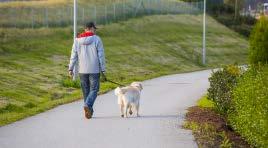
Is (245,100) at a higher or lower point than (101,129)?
higher

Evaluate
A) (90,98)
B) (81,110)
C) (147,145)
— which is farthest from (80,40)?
(147,145)

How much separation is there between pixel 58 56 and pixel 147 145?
28996 mm

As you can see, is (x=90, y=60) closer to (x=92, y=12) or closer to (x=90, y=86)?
(x=90, y=86)

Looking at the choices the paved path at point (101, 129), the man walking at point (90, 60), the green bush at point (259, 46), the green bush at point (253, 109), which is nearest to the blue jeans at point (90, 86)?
the man walking at point (90, 60)

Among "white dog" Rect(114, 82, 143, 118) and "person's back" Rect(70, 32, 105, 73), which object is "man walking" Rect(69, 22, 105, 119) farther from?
"white dog" Rect(114, 82, 143, 118)

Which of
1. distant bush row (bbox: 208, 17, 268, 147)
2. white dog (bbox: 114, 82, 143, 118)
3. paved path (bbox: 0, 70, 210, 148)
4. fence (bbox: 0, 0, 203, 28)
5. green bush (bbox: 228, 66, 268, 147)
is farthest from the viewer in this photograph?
fence (bbox: 0, 0, 203, 28)

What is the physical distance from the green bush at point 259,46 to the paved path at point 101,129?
119 inches

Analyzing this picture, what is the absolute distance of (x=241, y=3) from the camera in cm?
10381

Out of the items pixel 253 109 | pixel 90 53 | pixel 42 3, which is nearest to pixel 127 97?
pixel 90 53

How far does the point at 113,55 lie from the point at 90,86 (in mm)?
32163

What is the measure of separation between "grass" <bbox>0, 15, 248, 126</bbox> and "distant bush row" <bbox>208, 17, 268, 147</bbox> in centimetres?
464

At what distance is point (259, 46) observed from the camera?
73.2 ft

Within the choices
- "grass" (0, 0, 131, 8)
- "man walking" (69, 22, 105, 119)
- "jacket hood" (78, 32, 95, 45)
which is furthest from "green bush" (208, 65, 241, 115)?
"grass" (0, 0, 131, 8)

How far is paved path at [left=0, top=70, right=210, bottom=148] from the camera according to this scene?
1271 cm
